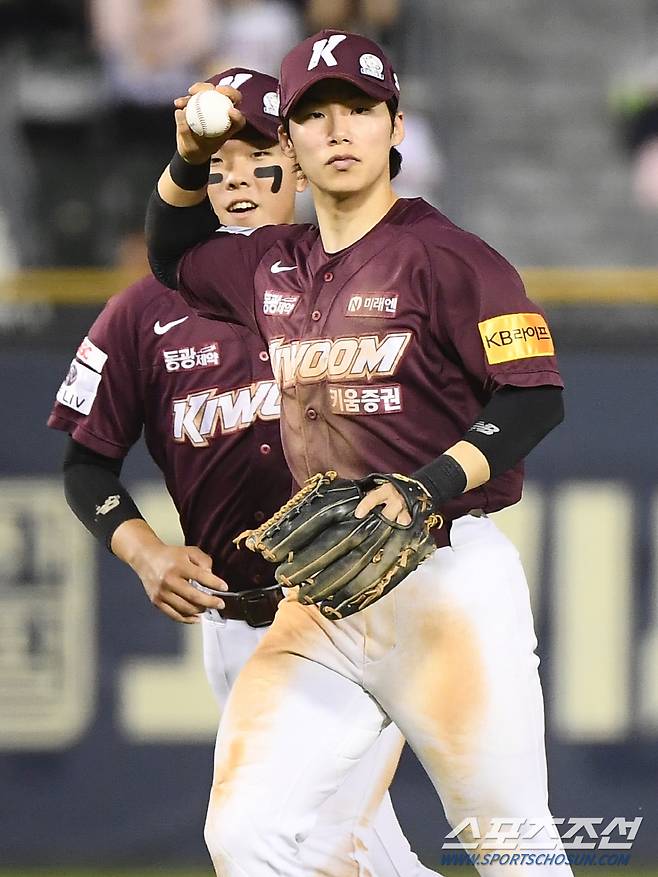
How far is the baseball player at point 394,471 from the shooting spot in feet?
9.60

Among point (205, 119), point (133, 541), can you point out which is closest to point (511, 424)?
point (205, 119)

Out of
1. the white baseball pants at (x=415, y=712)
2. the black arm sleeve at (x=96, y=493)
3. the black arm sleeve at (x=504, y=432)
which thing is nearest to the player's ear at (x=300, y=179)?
the black arm sleeve at (x=504, y=432)

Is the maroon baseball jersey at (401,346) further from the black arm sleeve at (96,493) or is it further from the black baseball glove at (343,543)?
the black arm sleeve at (96,493)

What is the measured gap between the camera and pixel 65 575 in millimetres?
5133

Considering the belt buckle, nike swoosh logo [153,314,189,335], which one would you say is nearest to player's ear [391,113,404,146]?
nike swoosh logo [153,314,189,335]

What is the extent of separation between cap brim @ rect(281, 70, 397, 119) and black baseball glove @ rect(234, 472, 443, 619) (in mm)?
700

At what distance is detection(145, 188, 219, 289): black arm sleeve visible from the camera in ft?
10.7

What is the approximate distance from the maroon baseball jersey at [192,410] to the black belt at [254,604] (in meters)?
0.04

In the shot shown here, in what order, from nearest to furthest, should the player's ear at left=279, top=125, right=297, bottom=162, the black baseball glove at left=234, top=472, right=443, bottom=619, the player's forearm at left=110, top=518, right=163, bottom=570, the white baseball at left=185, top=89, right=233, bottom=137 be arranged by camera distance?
the black baseball glove at left=234, top=472, right=443, bottom=619 < the white baseball at left=185, top=89, right=233, bottom=137 < the player's ear at left=279, top=125, right=297, bottom=162 < the player's forearm at left=110, top=518, right=163, bottom=570

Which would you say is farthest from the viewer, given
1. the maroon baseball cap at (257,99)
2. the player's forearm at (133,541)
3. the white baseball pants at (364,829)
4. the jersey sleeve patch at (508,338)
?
the maroon baseball cap at (257,99)

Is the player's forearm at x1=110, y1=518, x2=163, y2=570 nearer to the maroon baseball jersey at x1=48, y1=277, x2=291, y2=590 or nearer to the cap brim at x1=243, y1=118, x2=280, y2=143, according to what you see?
the maroon baseball jersey at x1=48, y1=277, x2=291, y2=590

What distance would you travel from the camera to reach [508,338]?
2.86 meters

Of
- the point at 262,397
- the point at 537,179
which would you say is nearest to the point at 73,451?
the point at 262,397

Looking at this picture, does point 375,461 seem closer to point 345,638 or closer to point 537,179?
point 345,638
